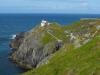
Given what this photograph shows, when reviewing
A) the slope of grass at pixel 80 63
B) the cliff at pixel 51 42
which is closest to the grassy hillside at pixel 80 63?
the slope of grass at pixel 80 63

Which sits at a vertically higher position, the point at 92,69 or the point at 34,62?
the point at 92,69

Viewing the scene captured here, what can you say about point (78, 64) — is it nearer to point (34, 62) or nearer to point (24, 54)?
point (34, 62)

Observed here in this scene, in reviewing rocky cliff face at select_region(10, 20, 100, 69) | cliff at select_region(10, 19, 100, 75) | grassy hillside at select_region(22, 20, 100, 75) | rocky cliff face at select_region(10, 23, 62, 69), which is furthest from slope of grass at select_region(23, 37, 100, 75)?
rocky cliff face at select_region(10, 23, 62, 69)

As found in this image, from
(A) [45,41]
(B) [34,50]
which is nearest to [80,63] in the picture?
(B) [34,50]

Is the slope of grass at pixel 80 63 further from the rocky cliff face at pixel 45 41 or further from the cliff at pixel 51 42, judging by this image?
the rocky cliff face at pixel 45 41

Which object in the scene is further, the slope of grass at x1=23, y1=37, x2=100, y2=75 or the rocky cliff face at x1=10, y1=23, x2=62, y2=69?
the rocky cliff face at x1=10, y1=23, x2=62, y2=69

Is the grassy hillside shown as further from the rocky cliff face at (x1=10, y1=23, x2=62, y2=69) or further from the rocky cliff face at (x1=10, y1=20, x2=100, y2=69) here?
the rocky cliff face at (x1=10, y1=23, x2=62, y2=69)

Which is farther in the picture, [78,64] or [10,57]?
[10,57]

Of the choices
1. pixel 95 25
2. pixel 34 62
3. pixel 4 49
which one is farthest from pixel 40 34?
pixel 4 49

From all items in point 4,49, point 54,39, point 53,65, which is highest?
point 53,65

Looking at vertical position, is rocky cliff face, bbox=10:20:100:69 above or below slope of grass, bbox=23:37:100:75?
below

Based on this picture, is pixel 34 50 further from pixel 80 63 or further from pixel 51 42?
pixel 80 63
